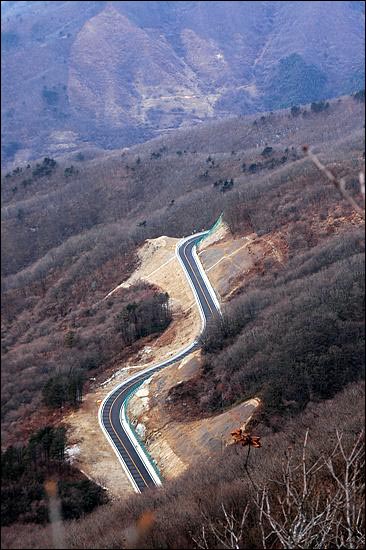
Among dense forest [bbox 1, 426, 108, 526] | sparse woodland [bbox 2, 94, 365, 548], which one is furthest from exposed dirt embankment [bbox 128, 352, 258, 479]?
dense forest [bbox 1, 426, 108, 526]

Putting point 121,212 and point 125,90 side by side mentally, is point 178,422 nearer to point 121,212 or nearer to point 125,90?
point 121,212

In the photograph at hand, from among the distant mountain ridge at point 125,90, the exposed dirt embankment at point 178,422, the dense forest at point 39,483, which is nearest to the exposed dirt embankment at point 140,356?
Result: the exposed dirt embankment at point 178,422

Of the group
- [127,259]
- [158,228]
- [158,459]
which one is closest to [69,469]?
[158,459]

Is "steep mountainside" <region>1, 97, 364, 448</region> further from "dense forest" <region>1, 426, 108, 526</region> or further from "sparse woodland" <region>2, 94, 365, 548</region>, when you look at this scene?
"dense forest" <region>1, 426, 108, 526</region>

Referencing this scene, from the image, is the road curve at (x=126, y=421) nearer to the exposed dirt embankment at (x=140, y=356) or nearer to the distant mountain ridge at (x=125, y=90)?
the exposed dirt embankment at (x=140, y=356)

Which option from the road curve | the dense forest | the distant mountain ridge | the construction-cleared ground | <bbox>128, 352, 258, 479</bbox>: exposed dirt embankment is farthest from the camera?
the distant mountain ridge

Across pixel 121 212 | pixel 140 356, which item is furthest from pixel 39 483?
pixel 121 212
